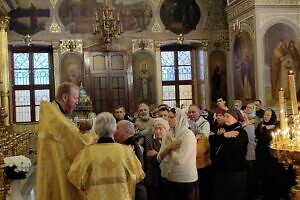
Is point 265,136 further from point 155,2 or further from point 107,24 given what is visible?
point 155,2

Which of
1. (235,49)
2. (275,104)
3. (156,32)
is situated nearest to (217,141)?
(275,104)

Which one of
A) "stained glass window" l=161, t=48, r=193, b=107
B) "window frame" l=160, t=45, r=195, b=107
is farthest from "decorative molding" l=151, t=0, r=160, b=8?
"stained glass window" l=161, t=48, r=193, b=107

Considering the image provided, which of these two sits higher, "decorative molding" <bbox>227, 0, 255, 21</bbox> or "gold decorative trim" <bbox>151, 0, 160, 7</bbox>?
"gold decorative trim" <bbox>151, 0, 160, 7</bbox>

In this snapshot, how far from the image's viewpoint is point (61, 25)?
18.3 meters

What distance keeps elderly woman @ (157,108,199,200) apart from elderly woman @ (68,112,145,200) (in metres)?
1.52

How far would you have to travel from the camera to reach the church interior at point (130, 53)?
704 inches

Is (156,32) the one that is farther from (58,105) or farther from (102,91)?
(58,105)

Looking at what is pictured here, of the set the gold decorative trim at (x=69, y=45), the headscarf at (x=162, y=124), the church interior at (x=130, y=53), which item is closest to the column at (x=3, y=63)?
the church interior at (x=130, y=53)

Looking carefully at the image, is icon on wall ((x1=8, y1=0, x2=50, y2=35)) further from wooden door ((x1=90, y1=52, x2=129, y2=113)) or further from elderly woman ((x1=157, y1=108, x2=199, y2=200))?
elderly woman ((x1=157, y1=108, x2=199, y2=200))

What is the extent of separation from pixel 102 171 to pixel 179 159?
64.7 inches

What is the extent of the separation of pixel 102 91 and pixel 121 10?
3.17m

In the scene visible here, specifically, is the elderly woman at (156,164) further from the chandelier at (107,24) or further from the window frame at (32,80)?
the window frame at (32,80)

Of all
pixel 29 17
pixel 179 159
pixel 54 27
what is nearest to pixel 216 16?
pixel 54 27

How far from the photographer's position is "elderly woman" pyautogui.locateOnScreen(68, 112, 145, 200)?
4.04 metres
